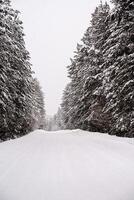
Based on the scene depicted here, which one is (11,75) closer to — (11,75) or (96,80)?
(11,75)

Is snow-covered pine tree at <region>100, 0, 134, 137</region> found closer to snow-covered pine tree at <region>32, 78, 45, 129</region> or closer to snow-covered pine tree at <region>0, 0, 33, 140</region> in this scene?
snow-covered pine tree at <region>0, 0, 33, 140</region>

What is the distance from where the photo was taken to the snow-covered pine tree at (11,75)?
15.3 meters

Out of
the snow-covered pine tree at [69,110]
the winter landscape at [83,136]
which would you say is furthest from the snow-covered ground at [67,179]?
Result: the snow-covered pine tree at [69,110]

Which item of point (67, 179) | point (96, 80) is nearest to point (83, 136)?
point (96, 80)

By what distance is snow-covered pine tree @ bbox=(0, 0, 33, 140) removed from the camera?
50.2 feet

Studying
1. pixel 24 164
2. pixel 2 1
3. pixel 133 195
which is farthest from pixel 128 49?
pixel 133 195

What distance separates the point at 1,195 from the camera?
4770 mm

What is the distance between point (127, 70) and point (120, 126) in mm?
3395

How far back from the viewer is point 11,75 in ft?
58.7

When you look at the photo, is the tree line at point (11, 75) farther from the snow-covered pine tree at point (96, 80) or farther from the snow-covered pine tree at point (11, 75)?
the snow-covered pine tree at point (96, 80)

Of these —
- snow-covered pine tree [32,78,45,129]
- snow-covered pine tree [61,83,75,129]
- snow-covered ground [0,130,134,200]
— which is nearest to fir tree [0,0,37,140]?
snow-covered ground [0,130,134,200]

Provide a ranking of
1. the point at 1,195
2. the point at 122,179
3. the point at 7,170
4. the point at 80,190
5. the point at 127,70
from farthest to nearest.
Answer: the point at 127,70, the point at 7,170, the point at 122,179, the point at 80,190, the point at 1,195

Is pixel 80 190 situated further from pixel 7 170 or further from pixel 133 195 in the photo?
pixel 7 170

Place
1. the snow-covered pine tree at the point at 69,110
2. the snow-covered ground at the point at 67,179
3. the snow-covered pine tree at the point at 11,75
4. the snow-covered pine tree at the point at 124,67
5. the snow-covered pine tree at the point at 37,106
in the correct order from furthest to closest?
the snow-covered pine tree at the point at 37,106
the snow-covered pine tree at the point at 69,110
the snow-covered pine tree at the point at 11,75
the snow-covered pine tree at the point at 124,67
the snow-covered ground at the point at 67,179
